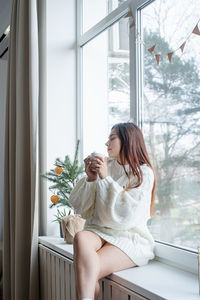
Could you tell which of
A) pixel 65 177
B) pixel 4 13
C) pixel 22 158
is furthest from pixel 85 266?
pixel 4 13

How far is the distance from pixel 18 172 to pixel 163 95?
1021 mm

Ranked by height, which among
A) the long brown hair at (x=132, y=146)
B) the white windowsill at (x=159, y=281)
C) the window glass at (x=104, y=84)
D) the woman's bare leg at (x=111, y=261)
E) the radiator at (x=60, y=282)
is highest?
the window glass at (x=104, y=84)

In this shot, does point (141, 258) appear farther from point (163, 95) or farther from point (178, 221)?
point (163, 95)

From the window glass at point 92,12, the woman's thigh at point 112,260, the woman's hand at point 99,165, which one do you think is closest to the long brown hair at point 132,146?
the woman's hand at point 99,165

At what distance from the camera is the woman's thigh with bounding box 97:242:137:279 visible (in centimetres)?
140

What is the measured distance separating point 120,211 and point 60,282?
0.69 metres

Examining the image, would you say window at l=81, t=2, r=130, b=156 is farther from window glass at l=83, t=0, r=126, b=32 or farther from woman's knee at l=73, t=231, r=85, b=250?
woman's knee at l=73, t=231, r=85, b=250

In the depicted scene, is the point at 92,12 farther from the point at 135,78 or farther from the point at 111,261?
the point at 111,261

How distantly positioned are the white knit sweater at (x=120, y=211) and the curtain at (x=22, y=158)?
2.00ft

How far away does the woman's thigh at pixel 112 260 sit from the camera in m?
1.40

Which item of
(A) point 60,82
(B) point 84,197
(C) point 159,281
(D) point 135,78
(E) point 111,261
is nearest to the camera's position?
(C) point 159,281

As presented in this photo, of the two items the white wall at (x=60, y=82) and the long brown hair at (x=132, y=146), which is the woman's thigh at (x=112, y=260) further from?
the white wall at (x=60, y=82)

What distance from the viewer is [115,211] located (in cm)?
143

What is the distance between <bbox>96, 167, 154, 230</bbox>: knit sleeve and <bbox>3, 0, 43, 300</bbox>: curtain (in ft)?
2.35
